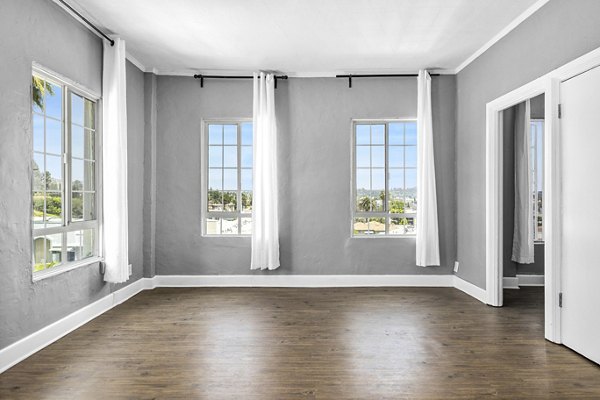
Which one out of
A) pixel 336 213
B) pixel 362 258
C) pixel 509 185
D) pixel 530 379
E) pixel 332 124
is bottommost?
pixel 530 379

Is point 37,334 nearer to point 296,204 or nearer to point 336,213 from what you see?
point 296,204

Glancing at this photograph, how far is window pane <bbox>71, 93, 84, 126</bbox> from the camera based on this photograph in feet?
12.4

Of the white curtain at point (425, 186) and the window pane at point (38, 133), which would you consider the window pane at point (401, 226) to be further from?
the window pane at point (38, 133)

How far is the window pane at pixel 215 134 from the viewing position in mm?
5547

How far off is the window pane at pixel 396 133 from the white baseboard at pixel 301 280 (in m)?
1.82

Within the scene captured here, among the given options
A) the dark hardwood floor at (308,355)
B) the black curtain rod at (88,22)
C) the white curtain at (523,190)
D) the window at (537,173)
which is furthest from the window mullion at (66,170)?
the window at (537,173)

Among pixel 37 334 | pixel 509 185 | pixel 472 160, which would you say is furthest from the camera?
pixel 509 185


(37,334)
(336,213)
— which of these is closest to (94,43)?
(37,334)

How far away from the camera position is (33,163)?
322 cm

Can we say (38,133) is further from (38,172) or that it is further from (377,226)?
(377,226)

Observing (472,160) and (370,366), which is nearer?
(370,366)

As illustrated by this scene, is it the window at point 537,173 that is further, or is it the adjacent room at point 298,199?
the window at point 537,173

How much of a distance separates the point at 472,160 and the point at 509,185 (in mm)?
804

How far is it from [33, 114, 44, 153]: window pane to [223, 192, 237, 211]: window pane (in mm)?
2507
